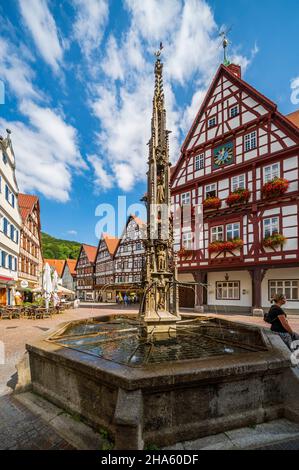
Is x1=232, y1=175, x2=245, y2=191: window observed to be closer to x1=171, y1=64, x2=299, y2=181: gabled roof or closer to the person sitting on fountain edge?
x1=171, y1=64, x2=299, y2=181: gabled roof

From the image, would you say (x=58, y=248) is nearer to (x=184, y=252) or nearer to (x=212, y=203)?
(x=184, y=252)

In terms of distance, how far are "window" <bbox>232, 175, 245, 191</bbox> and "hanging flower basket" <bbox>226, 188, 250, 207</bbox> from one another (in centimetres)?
59

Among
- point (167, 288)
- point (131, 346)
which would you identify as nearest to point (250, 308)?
point (167, 288)

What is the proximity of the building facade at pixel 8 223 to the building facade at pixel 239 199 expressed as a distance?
44.9 feet

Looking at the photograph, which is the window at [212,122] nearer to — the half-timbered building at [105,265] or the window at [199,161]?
the window at [199,161]

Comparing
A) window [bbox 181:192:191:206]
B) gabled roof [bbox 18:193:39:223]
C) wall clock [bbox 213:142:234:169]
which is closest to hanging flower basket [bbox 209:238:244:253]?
window [bbox 181:192:191:206]

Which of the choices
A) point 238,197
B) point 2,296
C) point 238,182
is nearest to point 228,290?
point 238,197

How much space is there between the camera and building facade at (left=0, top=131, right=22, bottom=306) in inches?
863

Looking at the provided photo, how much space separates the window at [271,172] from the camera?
18906 millimetres

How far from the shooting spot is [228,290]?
2170 cm

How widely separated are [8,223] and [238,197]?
18.2 meters

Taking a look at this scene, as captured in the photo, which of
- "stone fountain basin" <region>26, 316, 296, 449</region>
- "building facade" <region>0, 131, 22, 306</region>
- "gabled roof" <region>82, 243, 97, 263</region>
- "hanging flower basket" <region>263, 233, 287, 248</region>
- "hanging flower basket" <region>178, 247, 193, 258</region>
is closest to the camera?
"stone fountain basin" <region>26, 316, 296, 449</region>

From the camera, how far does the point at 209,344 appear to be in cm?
511

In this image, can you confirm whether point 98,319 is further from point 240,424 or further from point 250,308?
point 250,308
